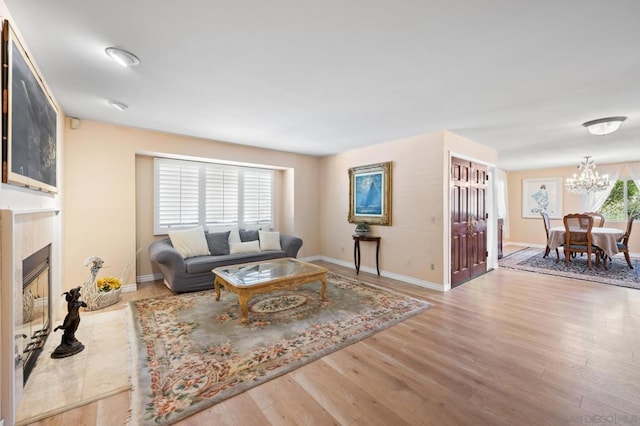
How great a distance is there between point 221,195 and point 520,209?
8.91 metres

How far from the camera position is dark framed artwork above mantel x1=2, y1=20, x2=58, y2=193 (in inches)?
58.9

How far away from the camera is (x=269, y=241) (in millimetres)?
5020

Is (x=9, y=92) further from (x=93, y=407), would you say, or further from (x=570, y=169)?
(x=570, y=169)

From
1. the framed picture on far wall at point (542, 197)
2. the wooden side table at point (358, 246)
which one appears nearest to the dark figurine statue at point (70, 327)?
the wooden side table at point (358, 246)

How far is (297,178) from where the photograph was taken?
5918 millimetres

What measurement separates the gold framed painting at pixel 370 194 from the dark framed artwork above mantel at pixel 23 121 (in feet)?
14.3

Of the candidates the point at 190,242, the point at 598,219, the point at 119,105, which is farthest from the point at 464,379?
the point at 598,219

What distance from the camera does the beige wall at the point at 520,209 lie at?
7.41 meters

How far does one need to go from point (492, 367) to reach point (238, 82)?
131 inches

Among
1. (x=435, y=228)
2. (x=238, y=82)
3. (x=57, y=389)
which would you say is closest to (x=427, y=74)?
(x=238, y=82)

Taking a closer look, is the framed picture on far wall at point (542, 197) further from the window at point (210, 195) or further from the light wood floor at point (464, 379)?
the window at point (210, 195)

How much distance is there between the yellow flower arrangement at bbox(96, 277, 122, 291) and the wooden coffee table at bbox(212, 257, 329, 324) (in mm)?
1313

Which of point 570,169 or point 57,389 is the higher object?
point 570,169

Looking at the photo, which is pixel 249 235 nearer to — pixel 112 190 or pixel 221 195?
pixel 221 195
